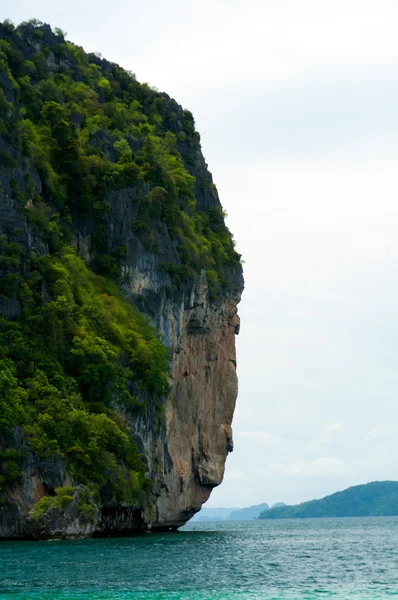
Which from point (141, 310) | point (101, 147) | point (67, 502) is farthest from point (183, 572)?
point (101, 147)

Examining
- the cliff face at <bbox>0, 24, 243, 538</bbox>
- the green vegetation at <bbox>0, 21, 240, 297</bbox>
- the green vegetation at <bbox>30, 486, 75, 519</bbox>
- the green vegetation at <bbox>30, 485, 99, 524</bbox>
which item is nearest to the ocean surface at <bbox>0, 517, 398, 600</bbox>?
the green vegetation at <bbox>30, 485, 99, 524</bbox>

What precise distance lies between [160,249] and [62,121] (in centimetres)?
1141

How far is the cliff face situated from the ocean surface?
402cm

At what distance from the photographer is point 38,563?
1312 inches

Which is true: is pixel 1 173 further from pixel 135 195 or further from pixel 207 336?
pixel 207 336

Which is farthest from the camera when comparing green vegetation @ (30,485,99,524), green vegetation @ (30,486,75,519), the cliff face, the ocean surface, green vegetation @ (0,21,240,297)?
green vegetation @ (0,21,240,297)

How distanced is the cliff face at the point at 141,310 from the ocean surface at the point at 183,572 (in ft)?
13.2

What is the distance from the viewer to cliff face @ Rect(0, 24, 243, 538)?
153 feet

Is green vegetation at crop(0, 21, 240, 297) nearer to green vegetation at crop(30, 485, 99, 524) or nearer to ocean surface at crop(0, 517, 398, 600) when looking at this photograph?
green vegetation at crop(30, 485, 99, 524)

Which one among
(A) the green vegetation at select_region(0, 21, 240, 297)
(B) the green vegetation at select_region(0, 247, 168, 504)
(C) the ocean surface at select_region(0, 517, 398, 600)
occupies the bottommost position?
(C) the ocean surface at select_region(0, 517, 398, 600)

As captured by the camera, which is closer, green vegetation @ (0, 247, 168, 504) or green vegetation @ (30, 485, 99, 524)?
green vegetation @ (30, 485, 99, 524)

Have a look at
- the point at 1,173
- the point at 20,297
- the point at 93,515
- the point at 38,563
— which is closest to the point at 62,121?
the point at 1,173

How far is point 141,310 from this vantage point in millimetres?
63219

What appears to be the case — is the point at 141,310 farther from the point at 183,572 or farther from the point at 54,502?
the point at 183,572
